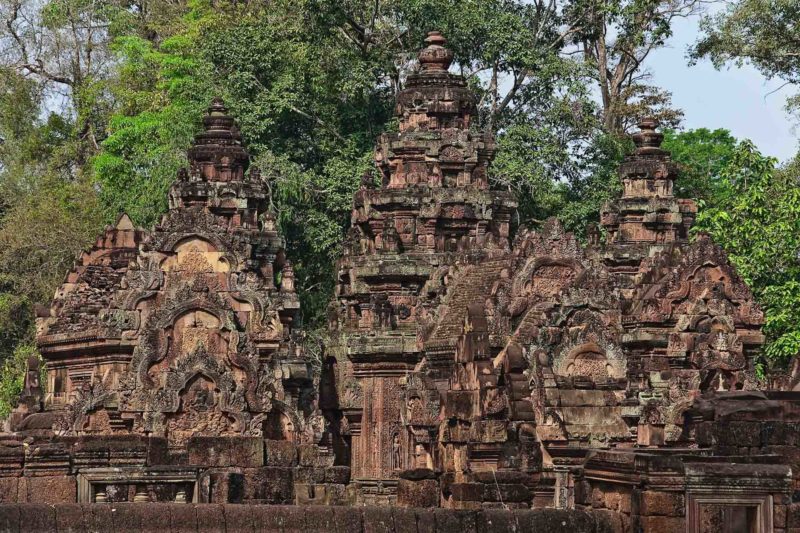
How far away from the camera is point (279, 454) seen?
74.1ft

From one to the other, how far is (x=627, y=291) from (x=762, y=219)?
8392 mm

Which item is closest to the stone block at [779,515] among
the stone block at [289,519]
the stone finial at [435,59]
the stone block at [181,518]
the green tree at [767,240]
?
the stone block at [289,519]

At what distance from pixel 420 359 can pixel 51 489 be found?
1397 cm

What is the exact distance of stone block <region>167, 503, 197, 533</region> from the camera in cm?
1529

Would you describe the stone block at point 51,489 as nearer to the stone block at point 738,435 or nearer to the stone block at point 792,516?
the stone block at point 738,435

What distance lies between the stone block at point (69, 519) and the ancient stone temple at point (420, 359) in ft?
9.33

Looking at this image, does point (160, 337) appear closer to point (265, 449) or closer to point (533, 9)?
point (265, 449)

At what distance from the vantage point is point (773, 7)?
49125mm

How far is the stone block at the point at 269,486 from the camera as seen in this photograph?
19969 mm

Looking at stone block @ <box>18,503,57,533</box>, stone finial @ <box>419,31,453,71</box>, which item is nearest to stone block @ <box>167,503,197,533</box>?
stone block @ <box>18,503,57,533</box>

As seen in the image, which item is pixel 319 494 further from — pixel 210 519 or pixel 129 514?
pixel 129 514

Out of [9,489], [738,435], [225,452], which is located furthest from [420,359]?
[738,435]

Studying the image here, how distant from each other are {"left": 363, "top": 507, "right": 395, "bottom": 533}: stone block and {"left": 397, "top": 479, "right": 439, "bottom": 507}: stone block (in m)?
4.78

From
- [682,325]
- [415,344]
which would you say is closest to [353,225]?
[415,344]
